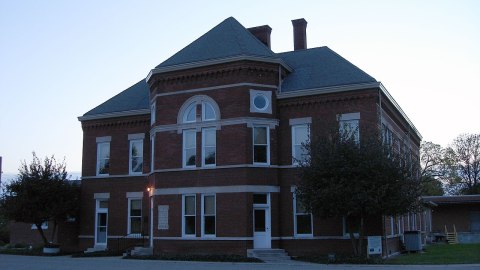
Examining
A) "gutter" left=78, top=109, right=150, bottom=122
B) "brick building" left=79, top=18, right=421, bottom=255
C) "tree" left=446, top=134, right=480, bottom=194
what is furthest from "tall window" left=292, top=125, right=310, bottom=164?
"tree" left=446, top=134, right=480, bottom=194

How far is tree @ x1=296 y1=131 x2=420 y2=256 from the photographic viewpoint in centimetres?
2136

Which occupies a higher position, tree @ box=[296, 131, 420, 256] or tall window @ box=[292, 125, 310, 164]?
tall window @ box=[292, 125, 310, 164]

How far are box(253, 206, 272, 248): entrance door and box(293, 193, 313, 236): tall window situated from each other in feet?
4.46

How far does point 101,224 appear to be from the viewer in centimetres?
3178

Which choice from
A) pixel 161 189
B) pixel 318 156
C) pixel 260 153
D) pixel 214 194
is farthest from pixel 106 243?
pixel 318 156

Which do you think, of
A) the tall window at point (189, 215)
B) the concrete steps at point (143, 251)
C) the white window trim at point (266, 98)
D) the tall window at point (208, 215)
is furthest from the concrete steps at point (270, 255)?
the white window trim at point (266, 98)

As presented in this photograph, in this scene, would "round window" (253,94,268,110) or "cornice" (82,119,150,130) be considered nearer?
"round window" (253,94,268,110)

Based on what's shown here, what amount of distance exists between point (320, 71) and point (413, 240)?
32.8 ft

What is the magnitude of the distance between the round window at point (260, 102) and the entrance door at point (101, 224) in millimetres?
11700

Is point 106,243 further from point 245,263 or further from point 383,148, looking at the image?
point 383,148

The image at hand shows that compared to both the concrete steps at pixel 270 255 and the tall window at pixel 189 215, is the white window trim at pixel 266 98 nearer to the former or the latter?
the tall window at pixel 189 215

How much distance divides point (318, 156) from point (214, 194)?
5.83 meters

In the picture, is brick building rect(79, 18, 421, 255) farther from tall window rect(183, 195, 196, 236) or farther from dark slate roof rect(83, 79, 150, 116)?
dark slate roof rect(83, 79, 150, 116)

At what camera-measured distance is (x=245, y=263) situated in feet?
72.4
